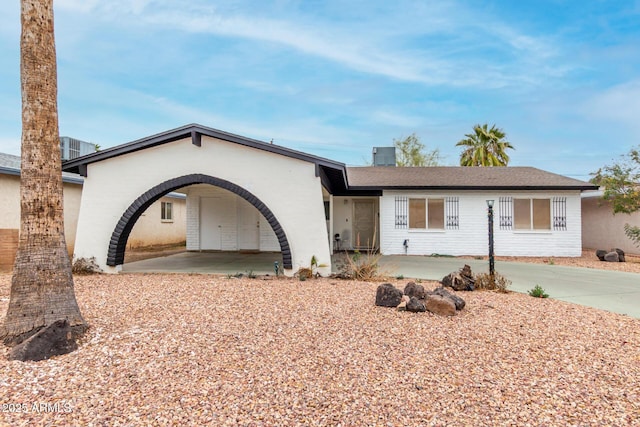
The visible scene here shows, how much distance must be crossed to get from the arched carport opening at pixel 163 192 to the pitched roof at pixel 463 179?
227 inches

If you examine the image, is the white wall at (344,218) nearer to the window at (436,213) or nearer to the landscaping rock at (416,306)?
the window at (436,213)

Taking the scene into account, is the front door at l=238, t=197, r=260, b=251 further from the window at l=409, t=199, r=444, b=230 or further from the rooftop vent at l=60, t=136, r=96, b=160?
the window at l=409, t=199, r=444, b=230

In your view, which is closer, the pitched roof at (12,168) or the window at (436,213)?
the pitched roof at (12,168)

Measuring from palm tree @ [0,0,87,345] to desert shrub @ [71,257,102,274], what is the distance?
530 centimetres

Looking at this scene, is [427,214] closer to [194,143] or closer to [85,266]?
[194,143]

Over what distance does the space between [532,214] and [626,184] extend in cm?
313

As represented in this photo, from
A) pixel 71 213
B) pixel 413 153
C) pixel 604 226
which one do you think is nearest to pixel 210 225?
pixel 71 213

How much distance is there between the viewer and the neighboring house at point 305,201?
8.55 metres

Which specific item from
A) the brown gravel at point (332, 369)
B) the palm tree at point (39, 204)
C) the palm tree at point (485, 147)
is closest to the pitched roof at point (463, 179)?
the brown gravel at point (332, 369)

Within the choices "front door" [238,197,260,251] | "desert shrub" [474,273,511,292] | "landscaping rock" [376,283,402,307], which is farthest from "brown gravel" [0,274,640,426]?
"front door" [238,197,260,251]

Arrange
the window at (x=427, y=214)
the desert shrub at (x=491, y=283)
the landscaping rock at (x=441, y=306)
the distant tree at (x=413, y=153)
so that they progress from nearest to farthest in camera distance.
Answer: the landscaping rock at (x=441, y=306) → the desert shrub at (x=491, y=283) → the window at (x=427, y=214) → the distant tree at (x=413, y=153)

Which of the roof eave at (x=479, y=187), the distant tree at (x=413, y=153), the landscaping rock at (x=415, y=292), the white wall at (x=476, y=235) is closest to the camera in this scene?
the landscaping rock at (x=415, y=292)

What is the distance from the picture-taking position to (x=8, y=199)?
416 inches

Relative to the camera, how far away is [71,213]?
12859 millimetres
